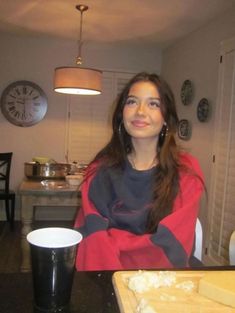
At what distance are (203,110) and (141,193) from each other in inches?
92.1

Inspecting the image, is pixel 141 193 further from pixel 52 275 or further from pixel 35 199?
pixel 35 199

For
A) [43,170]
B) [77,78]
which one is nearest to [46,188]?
[43,170]

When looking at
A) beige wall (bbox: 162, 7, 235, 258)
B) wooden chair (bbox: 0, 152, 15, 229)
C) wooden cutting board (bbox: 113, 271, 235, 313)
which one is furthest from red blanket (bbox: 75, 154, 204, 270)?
wooden chair (bbox: 0, 152, 15, 229)

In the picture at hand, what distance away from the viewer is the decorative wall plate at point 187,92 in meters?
3.84

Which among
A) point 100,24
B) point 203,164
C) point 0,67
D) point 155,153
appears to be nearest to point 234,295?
point 155,153

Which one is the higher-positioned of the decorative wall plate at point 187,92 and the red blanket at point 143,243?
the decorative wall plate at point 187,92

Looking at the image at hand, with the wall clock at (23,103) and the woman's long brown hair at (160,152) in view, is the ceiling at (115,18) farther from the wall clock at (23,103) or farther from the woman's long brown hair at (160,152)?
the woman's long brown hair at (160,152)

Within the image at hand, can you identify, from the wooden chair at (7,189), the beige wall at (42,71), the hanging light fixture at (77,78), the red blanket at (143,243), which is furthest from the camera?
the beige wall at (42,71)

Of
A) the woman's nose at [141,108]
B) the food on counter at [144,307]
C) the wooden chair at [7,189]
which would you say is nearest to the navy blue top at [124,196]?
the woman's nose at [141,108]

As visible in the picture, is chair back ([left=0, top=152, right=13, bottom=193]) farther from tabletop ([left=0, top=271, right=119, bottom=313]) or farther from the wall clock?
tabletop ([left=0, top=271, right=119, bottom=313])

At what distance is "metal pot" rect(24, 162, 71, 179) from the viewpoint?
3121 mm

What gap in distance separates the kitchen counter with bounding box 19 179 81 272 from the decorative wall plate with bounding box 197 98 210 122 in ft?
5.02

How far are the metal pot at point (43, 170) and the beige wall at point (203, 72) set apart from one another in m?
1.43

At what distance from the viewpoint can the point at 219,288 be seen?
679mm
